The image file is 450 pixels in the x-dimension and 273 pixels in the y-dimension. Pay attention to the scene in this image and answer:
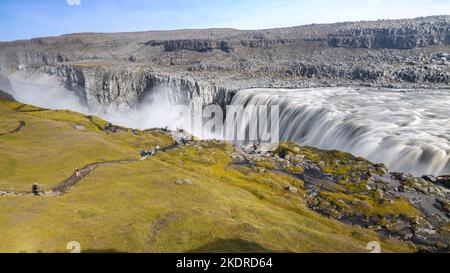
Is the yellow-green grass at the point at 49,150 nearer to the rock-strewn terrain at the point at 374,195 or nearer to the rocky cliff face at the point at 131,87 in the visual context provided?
the rock-strewn terrain at the point at 374,195

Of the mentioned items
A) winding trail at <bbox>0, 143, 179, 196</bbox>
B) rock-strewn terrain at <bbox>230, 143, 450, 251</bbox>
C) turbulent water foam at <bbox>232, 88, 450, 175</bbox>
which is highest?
turbulent water foam at <bbox>232, 88, 450, 175</bbox>

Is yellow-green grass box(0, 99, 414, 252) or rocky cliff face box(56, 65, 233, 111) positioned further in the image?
rocky cliff face box(56, 65, 233, 111)

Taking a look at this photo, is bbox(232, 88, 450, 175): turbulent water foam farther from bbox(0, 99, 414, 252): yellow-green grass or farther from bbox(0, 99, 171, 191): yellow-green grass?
bbox(0, 99, 171, 191): yellow-green grass

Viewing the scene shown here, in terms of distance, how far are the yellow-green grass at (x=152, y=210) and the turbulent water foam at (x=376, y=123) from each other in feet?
59.7

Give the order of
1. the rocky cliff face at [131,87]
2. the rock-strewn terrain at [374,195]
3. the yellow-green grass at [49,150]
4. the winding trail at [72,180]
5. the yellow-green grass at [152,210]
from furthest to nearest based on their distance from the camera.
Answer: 1. the rocky cliff face at [131,87]
2. the yellow-green grass at [49,150]
3. the rock-strewn terrain at [374,195]
4. the winding trail at [72,180]
5. the yellow-green grass at [152,210]

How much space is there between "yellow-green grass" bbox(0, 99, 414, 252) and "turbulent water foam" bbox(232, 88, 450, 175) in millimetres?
18190

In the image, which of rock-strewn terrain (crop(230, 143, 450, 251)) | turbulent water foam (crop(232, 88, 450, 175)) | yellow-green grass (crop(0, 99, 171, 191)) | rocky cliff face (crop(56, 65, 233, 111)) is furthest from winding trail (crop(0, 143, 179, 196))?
rocky cliff face (crop(56, 65, 233, 111))

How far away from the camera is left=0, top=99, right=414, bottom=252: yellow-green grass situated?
33.6 meters

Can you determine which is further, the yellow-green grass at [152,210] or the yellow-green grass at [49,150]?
the yellow-green grass at [49,150]

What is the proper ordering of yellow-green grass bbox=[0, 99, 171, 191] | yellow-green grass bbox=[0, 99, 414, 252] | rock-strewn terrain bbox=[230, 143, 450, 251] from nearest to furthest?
1. yellow-green grass bbox=[0, 99, 414, 252]
2. rock-strewn terrain bbox=[230, 143, 450, 251]
3. yellow-green grass bbox=[0, 99, 171, 191]

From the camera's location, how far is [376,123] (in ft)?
259

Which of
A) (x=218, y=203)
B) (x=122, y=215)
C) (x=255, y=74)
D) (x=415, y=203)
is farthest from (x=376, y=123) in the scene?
(x=255, y=74)

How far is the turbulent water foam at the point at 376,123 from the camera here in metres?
63.7

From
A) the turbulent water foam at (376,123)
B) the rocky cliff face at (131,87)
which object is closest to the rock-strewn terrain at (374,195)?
the turbulent water foam at (376,123)
